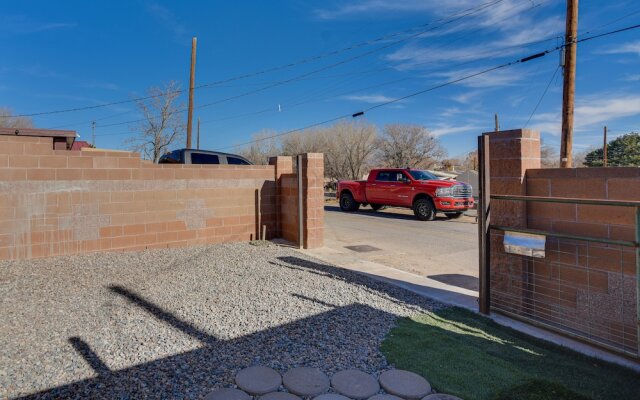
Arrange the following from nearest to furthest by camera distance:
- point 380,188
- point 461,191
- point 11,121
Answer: point 461,191 → point 380,188 → point 11,121

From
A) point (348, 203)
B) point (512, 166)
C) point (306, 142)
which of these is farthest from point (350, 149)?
point (512, 166)

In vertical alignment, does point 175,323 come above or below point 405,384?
above

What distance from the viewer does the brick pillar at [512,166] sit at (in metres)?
4.88

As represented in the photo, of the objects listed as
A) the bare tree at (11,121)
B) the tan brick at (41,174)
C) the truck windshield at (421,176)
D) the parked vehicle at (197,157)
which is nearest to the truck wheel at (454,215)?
the truck windshield at (421,176)

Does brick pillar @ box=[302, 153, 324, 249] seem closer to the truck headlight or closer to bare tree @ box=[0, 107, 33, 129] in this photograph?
the truck headlight

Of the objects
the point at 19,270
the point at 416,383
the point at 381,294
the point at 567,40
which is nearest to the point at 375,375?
the point at 416,383

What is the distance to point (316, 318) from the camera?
14.4 feet

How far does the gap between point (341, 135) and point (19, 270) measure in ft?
114

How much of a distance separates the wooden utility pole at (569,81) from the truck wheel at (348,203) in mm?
9641

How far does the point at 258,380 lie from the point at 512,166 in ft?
12.7

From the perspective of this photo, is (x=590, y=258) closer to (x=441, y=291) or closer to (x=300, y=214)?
(x=441, y=291)

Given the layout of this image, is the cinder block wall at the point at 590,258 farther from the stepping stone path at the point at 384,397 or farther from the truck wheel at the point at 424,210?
the truck wheel at the point at 424,210

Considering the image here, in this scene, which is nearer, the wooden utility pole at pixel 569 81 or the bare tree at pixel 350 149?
A: the wooden utility pole at pixel 569 81

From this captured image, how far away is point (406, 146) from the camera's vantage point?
39.5 meters
